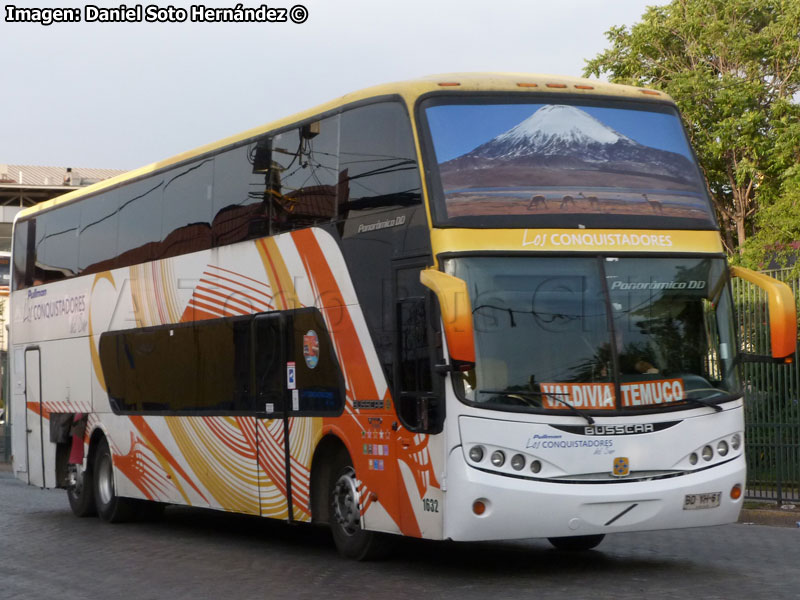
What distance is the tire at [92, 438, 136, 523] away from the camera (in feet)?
58.0

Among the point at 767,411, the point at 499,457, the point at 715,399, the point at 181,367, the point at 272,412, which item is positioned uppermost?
the point at 181,367

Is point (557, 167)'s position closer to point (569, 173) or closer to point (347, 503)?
point (569, 173)

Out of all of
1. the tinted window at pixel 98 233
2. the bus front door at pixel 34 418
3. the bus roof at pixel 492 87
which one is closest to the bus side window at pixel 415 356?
the bus roof at pixel 492 87

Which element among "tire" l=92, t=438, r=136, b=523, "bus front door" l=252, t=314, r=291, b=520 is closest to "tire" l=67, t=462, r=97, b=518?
"tire" l=92, t=438, r=136, b=523

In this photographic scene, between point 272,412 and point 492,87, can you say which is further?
point 272,412

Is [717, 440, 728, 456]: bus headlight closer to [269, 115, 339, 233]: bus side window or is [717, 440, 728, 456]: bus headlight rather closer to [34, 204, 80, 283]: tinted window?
[269, 115, 339, 233]: bus side window

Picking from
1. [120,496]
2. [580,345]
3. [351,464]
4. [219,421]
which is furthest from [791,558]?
[120,496]

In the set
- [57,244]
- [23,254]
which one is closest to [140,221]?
[57,244]

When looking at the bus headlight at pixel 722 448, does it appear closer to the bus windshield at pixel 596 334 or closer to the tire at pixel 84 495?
the bus windshield at pixel 596 334

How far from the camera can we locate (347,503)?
1212 cm

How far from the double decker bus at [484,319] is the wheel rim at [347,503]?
26 mm

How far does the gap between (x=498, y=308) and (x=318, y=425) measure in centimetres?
271

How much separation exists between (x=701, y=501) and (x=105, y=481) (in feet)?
30.9

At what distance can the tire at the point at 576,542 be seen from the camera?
12773 mm
